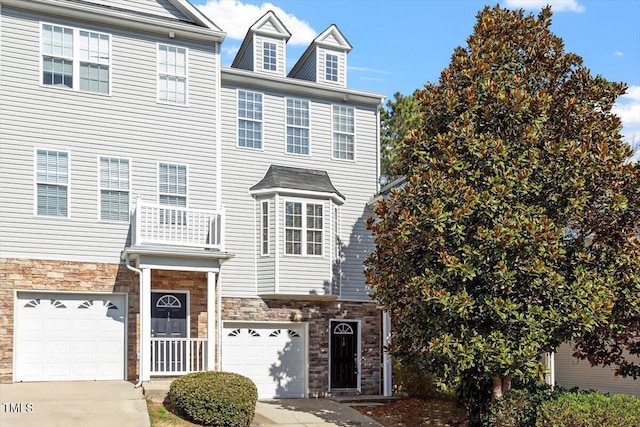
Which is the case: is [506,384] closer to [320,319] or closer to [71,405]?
[320,319]

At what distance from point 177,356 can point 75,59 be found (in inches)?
303

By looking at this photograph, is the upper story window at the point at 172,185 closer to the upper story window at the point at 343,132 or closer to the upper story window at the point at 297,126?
the upper story window at the point at 297,126

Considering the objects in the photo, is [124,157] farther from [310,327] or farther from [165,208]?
[310,327]

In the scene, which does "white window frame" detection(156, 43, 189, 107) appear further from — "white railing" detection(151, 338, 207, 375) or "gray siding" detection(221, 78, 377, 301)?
"white railing" detection(151, 338, 207, 375)

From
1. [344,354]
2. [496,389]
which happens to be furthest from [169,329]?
[496,389]

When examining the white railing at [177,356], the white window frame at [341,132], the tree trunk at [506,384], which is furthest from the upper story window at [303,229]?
the tree trunk at [506,384]

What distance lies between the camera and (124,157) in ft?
56.6

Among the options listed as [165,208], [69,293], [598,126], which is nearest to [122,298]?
[69,293]

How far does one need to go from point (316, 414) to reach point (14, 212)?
27.8ft

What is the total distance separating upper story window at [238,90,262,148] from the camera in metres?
19.3

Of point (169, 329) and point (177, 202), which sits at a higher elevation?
point (177, 202)

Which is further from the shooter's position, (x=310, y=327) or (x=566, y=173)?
(x=310, y=327)

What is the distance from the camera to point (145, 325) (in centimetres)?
1576

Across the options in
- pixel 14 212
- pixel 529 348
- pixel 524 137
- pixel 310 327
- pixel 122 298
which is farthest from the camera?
pixel 310 327
